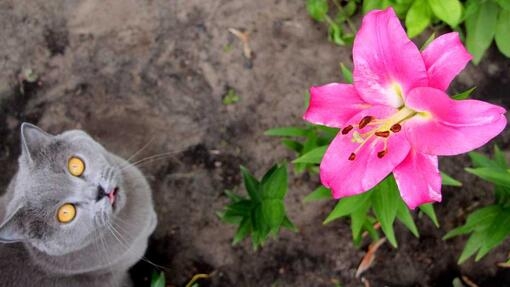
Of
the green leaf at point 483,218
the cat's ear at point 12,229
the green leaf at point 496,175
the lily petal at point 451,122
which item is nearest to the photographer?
the lily petal at point 451,122

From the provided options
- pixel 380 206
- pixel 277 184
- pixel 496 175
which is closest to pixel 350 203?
pixel 380 206

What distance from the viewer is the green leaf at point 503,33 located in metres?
2.36

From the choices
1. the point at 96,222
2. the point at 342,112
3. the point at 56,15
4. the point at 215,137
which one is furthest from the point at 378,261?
the point at 56,15

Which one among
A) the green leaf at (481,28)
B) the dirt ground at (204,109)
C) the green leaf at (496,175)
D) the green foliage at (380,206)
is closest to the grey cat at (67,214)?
the dirt ground at (204,109)

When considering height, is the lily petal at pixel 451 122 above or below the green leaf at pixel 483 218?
above

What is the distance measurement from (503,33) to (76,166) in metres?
1.87

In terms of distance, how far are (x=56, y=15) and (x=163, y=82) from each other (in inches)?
24.9

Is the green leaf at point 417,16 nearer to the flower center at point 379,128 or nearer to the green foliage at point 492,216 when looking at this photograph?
the green foliage at point 492,216

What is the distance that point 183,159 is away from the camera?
2.61 metres

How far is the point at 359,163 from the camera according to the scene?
48.4 inches

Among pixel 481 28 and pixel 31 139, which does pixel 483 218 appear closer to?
pixel 481 28

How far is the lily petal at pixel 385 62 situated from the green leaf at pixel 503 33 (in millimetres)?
1460

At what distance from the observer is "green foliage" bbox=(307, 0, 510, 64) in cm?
220

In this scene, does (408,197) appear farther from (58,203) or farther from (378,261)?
(378,261)
